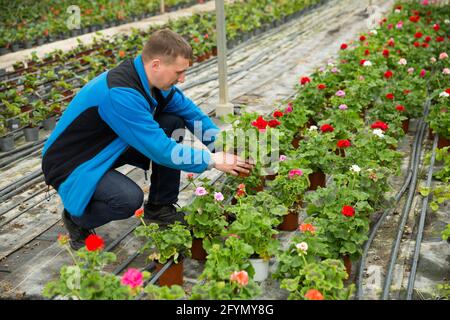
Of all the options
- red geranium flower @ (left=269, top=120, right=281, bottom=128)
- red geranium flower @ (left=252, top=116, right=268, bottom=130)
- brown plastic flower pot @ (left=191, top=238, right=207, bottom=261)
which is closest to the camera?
brown plastic flower pot @ (left=191, top=238, right=207, bottom=261)

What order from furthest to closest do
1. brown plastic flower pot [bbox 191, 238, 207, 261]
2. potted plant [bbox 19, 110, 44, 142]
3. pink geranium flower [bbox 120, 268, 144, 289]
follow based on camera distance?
potted plant [bbox 19, 110, 44, 142], brown plastic flower pot [bbox 191, 238, 207, 261], pink geranium flower [bbox 120, 268, 144, 289]

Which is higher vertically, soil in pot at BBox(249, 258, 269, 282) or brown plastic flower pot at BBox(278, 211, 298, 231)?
soil in pot at BBox(249, 258, 269, 282)

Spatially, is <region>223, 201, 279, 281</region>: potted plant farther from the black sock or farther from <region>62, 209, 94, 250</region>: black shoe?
<region>62, 209, 94, 250</region>: black shoe

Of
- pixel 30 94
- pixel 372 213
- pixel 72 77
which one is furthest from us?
pixel 72 77

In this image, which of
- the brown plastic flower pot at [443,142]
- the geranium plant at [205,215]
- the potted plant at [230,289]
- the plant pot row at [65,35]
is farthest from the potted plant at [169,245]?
the plant pot row at [65,35]

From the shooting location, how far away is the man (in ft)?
10.1

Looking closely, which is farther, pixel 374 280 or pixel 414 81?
pixel 414 81

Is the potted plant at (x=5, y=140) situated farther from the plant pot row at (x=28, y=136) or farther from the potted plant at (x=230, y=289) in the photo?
the potted plant at (x=230, y=289)

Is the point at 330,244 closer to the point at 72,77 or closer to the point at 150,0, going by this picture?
the point at 72,77

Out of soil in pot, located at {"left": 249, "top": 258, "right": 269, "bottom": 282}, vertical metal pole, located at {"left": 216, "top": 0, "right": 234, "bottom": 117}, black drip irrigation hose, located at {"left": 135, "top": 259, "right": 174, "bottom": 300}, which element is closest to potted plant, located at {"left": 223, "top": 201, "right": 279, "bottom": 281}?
soil in pot, located at {"left": 249, "top": 258, "right": 269, "bottom": 282}

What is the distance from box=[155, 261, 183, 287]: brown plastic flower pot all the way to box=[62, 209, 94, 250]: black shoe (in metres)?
0.59
